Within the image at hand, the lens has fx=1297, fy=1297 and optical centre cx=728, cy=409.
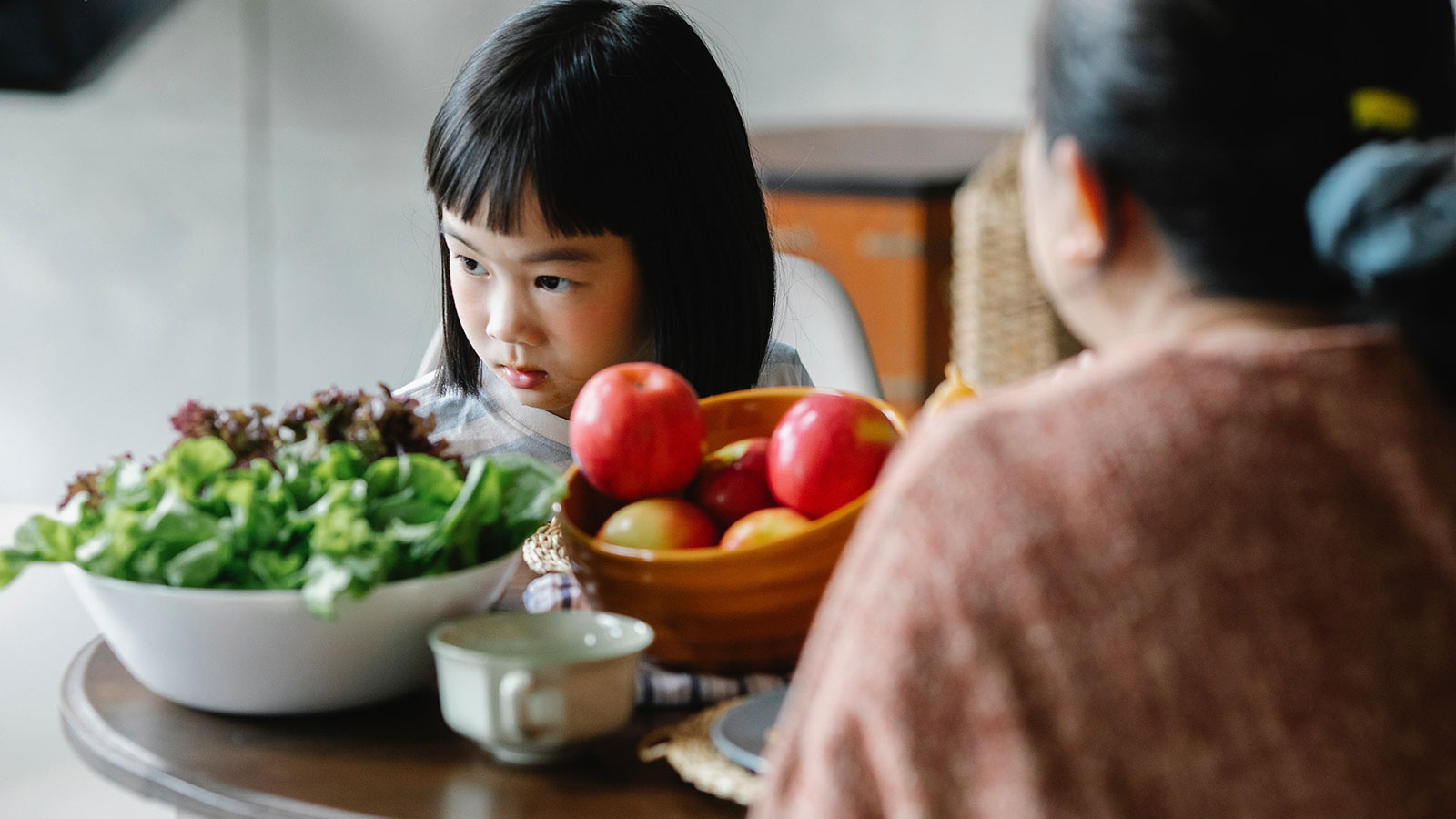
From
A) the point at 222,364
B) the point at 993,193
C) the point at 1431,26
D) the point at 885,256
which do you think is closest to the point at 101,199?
the point at 222,364

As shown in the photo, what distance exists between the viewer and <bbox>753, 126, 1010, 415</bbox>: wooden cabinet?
3.09 meters

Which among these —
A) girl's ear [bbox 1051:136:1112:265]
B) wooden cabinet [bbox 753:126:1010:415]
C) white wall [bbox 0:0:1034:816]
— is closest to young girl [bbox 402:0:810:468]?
girl's ear [bbox 1051:136:1112:265]

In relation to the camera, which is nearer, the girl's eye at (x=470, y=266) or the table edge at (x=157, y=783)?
the table edge at (x=157, y=783)

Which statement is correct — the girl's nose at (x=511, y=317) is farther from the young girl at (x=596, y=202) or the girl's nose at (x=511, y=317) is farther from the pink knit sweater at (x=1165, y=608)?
the pink knit sweater at (x=1165, y=608)

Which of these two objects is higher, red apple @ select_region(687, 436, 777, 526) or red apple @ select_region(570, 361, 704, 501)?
red apple @ select_region(570, 361, 704, 501)

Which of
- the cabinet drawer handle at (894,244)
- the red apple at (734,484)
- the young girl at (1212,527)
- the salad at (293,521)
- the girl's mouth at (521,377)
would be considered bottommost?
the cabinet drawer handle at (894,244)

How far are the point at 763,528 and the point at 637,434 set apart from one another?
115 mm

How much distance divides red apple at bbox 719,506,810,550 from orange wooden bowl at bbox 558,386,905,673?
15 millimetres

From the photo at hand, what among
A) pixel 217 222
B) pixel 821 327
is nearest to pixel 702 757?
pixel 821 327

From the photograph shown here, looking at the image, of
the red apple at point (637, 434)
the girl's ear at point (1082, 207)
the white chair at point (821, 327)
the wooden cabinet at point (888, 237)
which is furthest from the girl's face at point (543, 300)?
the wooden cabinet at point (888, 237)

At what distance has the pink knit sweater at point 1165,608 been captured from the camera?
505mm

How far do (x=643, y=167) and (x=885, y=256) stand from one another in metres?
1.91

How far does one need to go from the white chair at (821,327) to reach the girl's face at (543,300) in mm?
458

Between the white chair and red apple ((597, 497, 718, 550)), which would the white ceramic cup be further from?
the white chair
